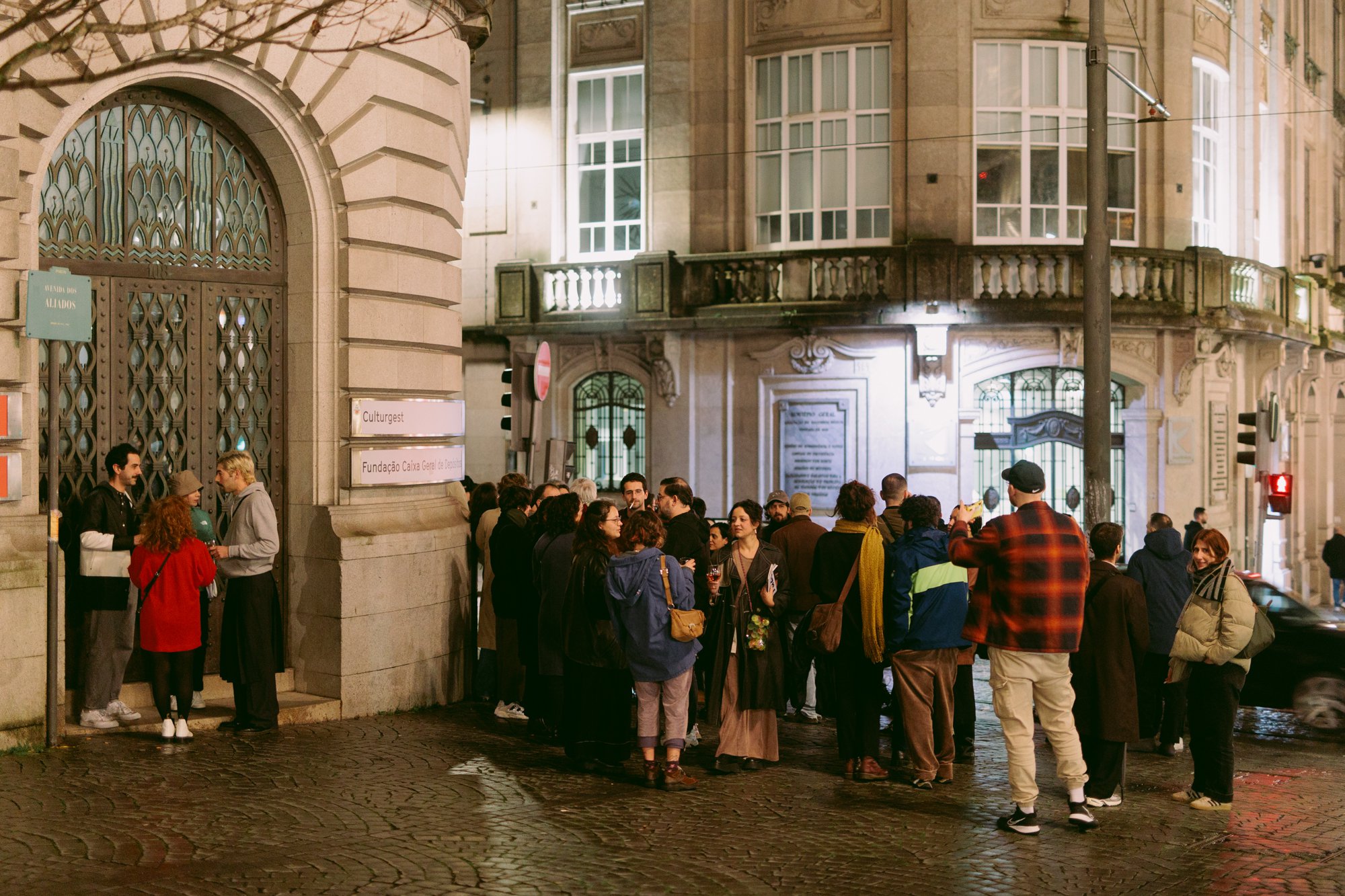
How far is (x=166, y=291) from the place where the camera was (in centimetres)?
1073

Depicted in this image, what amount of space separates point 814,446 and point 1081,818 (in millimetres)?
14031

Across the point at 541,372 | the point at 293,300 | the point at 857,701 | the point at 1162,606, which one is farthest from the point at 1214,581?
the point at 541,372

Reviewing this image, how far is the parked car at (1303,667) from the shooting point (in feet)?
38.4

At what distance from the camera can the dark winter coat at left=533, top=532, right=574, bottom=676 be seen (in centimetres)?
982

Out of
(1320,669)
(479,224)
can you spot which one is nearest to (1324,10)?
(479,224)

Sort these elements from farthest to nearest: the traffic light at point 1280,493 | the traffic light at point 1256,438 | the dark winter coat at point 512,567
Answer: the traffic light at point 1280,493
the traffic light at point 1256,438
the dark winter coat at point 512,567

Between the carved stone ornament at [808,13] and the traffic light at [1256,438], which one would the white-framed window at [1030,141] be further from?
the traffic light at [1256,438]

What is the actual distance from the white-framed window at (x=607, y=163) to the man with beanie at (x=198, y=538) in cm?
1317

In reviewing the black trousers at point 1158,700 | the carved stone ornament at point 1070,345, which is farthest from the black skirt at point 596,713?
the carved stone ornament at point 1070,345

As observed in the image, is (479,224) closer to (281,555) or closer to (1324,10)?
(281,555)

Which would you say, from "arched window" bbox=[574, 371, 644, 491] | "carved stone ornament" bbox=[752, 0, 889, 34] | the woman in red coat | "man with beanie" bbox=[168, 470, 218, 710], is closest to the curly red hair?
the woman in red coat

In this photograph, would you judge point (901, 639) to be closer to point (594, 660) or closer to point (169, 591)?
point (594, 660)

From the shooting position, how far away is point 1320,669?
38.5 ft

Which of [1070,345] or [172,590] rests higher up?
[1070,345]
